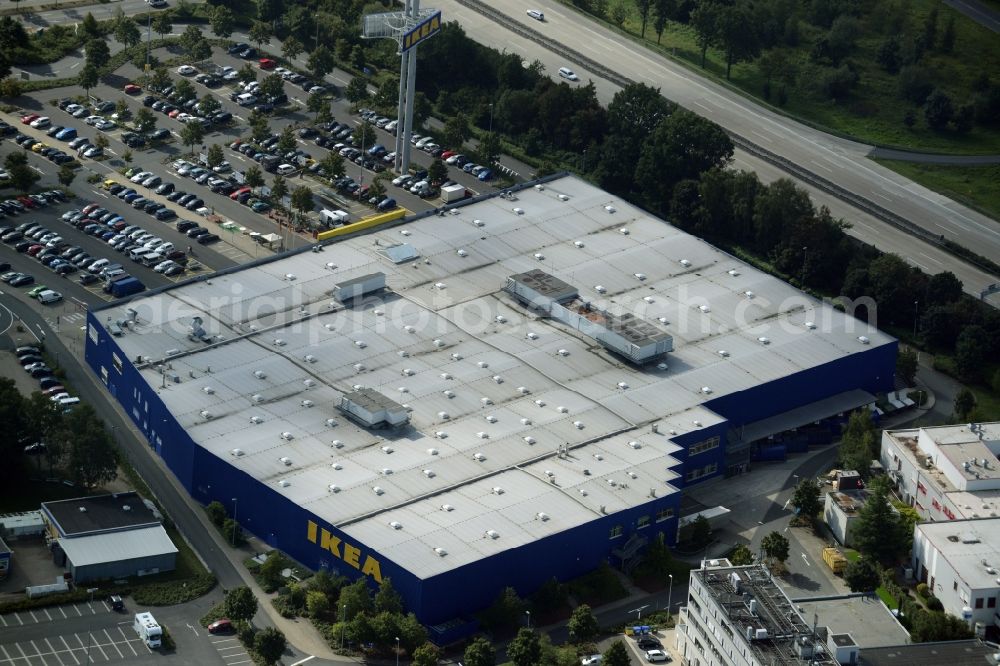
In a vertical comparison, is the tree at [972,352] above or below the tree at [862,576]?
above

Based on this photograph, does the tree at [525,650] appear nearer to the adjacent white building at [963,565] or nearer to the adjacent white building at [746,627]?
the adjacent white building at [746,627]

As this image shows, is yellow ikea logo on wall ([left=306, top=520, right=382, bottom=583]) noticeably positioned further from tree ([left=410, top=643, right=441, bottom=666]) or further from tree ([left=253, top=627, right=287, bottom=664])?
tree ([left=253, top=627, right=287, bottom=664])

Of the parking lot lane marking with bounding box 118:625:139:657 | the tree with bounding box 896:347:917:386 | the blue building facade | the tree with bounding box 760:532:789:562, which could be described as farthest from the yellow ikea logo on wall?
the tree with bounding box 896:347:917:386

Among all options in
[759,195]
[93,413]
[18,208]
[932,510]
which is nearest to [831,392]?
[932,510]

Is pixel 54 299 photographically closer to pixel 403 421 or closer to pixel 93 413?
pixel 93 413

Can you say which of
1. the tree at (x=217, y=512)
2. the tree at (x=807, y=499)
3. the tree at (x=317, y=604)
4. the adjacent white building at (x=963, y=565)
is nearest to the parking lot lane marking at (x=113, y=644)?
the tree at (x=317, y=604)

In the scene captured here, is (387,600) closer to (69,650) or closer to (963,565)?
(69,650)
